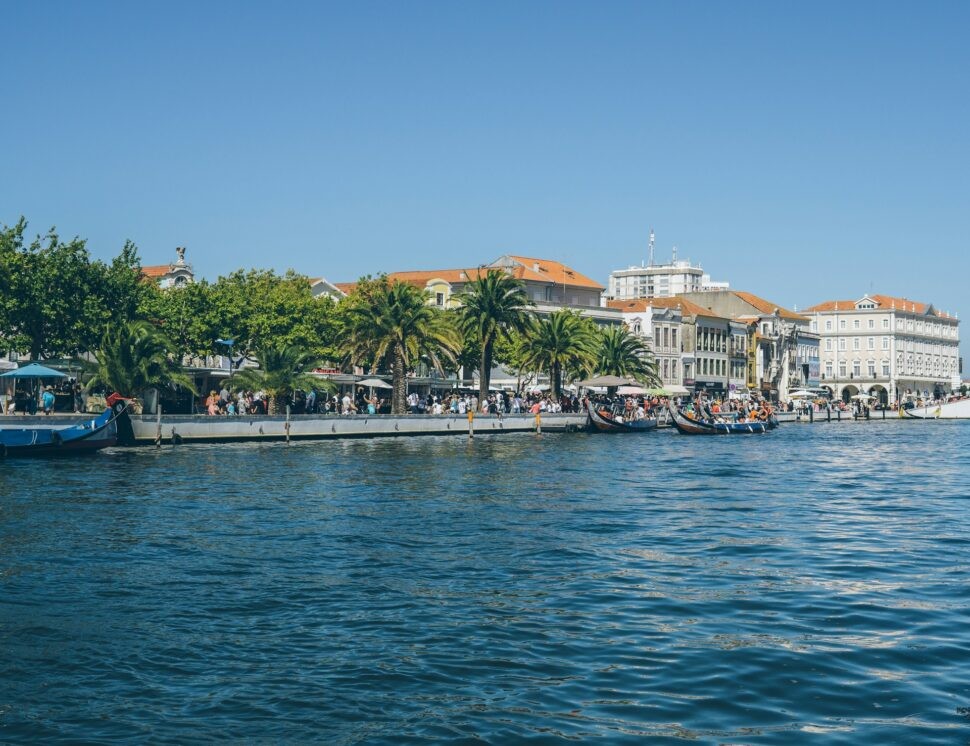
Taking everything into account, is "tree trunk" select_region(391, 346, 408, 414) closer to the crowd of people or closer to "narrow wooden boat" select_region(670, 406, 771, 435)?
the crowd of people

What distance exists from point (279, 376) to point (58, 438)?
14.6 meters

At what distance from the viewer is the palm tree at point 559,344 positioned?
76.2 m

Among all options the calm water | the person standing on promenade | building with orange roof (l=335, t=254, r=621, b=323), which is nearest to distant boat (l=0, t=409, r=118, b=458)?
the person standing on promenade

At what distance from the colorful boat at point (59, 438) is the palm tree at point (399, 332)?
2091cm

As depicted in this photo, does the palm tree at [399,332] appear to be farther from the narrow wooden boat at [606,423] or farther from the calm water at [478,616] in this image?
the calm water at [478,616]

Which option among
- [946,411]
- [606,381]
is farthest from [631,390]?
[946,411]

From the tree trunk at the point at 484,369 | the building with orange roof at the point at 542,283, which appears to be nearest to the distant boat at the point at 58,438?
the tree trunk at the point at 484,369

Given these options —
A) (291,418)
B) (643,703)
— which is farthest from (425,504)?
(291,418)

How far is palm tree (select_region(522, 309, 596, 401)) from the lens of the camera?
76.2 meters

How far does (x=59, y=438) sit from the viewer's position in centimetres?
4219

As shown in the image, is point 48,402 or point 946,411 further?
point 946,411

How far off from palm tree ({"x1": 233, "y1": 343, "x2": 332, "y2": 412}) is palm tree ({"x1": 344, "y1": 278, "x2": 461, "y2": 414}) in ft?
23.4

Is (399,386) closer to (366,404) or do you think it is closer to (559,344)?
(366,404)

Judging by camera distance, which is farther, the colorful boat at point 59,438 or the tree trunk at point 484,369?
the tree trunk at point 484,369
